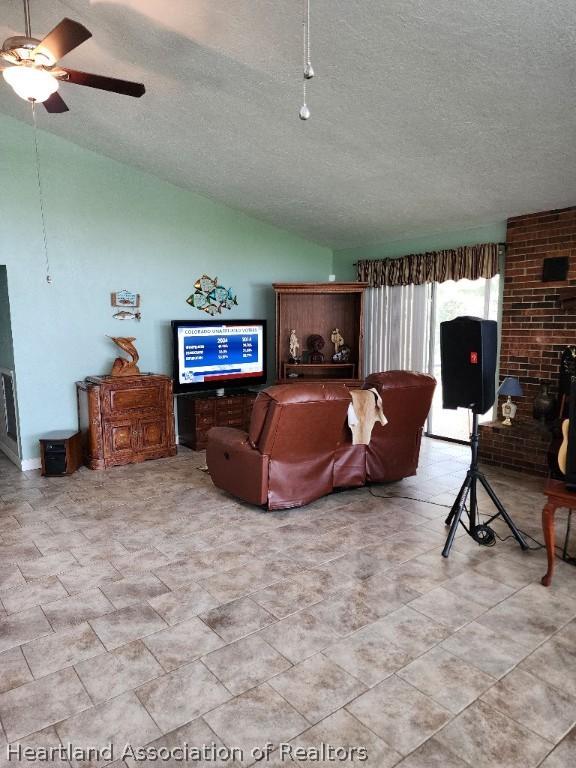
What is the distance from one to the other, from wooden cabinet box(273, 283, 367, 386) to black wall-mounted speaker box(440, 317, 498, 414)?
302cm

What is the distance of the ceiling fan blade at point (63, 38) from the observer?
220 centimetres

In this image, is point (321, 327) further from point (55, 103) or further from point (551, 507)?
point (551, 507)

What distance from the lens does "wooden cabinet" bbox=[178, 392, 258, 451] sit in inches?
220

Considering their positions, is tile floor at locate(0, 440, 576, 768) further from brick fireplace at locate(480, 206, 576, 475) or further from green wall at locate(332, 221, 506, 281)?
green wall at locate(332, 221, 506, 281)

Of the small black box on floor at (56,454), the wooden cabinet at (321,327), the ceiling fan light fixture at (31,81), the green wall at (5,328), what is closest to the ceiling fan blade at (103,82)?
the ceiling fan light fixture at (31,81)

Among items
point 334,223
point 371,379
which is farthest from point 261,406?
point 334,223

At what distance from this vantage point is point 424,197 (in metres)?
4.74

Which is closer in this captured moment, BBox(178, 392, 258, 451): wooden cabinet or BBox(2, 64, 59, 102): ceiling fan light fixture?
BBox(2, 64, 59, 102): ceiling fan light fixture

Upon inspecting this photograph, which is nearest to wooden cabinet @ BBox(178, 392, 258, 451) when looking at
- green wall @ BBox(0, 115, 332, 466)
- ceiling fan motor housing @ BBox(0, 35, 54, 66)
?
green wall @ BBox(0, 115, 332, 466)

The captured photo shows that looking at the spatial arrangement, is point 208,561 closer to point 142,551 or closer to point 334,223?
point 142,551

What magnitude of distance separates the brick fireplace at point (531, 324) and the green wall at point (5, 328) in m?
4.73

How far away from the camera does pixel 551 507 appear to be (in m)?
2.61

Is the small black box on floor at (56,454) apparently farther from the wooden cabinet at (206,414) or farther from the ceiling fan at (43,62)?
the ceiling fan at (43,62)

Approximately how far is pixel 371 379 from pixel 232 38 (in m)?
2.47
